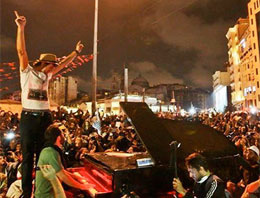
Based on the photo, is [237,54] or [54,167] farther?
[237,54]

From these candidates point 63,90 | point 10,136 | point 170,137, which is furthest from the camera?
point 63,90

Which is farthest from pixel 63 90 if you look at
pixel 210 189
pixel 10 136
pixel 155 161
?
pixel 210 189

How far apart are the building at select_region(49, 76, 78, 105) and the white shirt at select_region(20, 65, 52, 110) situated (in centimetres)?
8018

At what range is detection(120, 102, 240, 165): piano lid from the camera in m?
4.15

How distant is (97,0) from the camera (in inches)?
645

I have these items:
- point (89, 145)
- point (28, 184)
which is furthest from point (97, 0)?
point (28, 184)

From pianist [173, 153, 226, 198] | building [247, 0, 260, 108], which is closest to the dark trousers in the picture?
pianist [173, 153, 226, 198]

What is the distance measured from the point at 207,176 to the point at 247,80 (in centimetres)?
7139

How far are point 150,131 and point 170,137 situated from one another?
1.58 ft

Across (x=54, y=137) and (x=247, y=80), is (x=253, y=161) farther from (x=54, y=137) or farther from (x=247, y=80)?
(x=247, y=80)

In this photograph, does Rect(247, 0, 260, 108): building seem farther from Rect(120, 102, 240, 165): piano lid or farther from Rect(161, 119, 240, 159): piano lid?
Rect(120, 102, 240, 165): piano lid

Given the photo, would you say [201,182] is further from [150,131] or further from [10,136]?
[10,136]

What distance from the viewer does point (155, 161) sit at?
3.85 metres

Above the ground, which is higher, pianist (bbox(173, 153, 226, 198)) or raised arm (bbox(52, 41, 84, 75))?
raised arm (bbox(52, 41, 84, 75))
